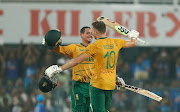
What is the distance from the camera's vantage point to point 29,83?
1505 centimetres

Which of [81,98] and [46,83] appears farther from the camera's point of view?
[81,98]

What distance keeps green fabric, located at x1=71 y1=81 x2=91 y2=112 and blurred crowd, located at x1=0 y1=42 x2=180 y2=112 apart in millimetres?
5529

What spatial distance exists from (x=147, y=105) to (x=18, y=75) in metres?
5.30

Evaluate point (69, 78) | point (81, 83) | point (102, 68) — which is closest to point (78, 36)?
point (69, 78)

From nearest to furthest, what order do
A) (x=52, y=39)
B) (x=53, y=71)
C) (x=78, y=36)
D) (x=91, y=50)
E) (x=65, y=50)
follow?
(x=53, y=71), (x=91, y=50), (x=52, y=39), (x=65, y=50), (x=78, y=36)

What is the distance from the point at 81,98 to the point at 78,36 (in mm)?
8583

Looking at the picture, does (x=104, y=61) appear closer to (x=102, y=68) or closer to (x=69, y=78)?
(x=102, y=68)

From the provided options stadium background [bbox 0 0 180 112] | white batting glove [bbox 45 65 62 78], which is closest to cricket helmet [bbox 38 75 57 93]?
white batting glove [bbox 45 65 62 78]

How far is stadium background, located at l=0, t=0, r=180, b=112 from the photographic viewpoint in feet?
53.8

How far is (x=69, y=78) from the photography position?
51.9 feet

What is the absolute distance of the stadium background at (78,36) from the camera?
16.4 m

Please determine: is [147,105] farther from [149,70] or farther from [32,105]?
[32,105]

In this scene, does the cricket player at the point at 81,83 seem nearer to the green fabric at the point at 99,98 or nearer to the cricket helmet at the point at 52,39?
the cricket helmet at the point at 52,39

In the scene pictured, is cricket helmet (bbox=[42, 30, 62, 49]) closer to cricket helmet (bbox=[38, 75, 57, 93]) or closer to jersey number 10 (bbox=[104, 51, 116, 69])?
cricket helmet (bbox=[38, 75, 57, 93])
